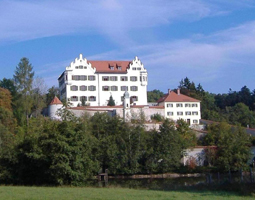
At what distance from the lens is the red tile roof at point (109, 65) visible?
244 feet

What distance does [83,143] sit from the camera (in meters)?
36.4

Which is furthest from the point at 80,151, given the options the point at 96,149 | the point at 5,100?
the point at 5,100

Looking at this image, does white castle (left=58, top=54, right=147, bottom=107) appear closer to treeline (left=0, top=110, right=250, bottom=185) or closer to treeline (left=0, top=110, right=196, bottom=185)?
treeline (left=0, top=110, right=250, bottom=185)

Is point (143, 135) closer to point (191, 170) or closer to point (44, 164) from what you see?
point (191, 170)

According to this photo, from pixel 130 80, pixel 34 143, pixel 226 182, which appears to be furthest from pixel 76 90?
pixel 226 182

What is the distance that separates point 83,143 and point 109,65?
4018cm

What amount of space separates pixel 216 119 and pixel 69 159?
50.3m

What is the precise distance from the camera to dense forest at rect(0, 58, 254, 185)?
116 ft

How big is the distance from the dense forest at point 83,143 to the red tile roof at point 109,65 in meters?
10.5

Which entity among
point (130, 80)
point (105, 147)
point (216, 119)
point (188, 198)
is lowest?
point (188, 198)

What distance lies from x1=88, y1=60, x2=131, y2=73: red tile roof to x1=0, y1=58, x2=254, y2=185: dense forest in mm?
10519

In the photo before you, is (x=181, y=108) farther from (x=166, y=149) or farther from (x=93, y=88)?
(x=166, y=149)

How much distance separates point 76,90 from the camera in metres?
72.2

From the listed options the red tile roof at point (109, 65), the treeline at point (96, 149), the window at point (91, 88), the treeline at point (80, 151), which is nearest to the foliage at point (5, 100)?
the window at point (91, 88)
